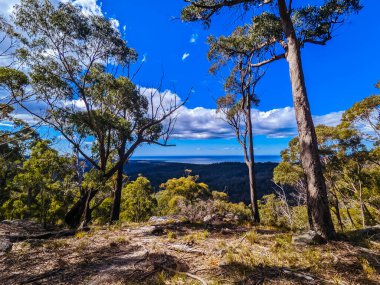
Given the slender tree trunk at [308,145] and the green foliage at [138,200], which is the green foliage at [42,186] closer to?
the green foliage at [138,200]

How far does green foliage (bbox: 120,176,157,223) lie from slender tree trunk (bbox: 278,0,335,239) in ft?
71.2

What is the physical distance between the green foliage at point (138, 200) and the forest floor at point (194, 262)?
64.5 feet

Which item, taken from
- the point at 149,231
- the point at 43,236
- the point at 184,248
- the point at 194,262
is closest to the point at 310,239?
the point at 194,262

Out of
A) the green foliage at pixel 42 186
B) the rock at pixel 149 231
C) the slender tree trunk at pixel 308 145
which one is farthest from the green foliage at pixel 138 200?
the slender tree trunk at pixel 308 145

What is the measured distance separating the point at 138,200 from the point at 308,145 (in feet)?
73.8

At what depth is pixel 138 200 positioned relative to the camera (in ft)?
81.5

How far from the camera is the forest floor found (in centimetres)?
319

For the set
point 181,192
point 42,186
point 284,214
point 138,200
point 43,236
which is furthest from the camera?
point 138,200


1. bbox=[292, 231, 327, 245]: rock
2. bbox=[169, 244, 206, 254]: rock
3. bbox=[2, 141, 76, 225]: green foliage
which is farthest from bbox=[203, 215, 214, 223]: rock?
bbox=[2, 141, 76, 225]: green foliage

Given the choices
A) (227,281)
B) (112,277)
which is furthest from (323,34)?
(112,277)

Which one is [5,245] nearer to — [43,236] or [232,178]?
[43,236]

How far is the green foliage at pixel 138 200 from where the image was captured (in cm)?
2489

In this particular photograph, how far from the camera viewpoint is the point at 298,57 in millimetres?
5516

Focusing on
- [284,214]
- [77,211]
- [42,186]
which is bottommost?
[284,214]
